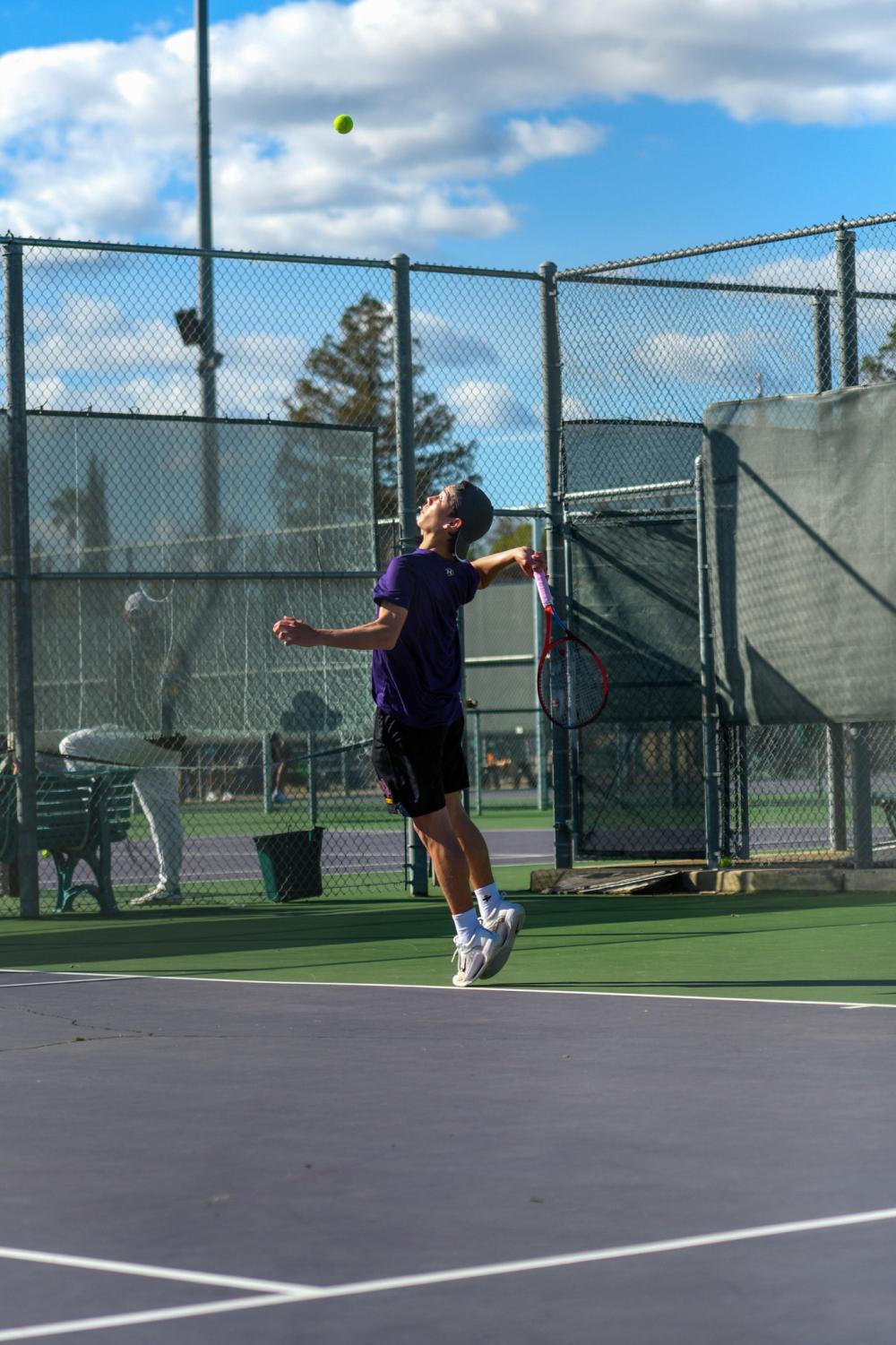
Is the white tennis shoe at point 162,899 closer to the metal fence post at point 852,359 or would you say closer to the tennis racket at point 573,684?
the tennis racket at point 573,684

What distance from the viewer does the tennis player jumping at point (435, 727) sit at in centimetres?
882

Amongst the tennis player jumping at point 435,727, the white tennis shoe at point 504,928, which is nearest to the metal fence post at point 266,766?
the tennis player jumping at point 435,727

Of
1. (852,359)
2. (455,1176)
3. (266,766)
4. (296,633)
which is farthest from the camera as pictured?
(266,766)

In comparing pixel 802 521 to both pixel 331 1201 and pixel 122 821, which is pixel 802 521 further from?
pixel 331 1201

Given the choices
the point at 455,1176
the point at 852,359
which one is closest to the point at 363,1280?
the point at 455,1176

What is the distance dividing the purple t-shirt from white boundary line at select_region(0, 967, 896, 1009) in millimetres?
1070

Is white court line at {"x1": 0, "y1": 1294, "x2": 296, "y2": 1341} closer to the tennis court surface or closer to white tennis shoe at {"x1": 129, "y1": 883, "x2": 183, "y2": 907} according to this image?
the tennis court surface

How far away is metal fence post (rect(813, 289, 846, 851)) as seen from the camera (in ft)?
47.0

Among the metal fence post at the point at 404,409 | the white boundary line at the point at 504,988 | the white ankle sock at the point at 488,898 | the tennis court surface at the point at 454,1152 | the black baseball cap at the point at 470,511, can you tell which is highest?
the metal fence post at the point at 404,409

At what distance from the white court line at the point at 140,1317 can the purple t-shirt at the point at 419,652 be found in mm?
5159

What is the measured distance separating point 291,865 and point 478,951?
5.71m

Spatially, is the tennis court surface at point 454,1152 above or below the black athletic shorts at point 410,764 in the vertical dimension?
below

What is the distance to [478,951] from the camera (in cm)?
880

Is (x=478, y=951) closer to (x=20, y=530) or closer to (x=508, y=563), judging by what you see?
(x=508, y=563)
